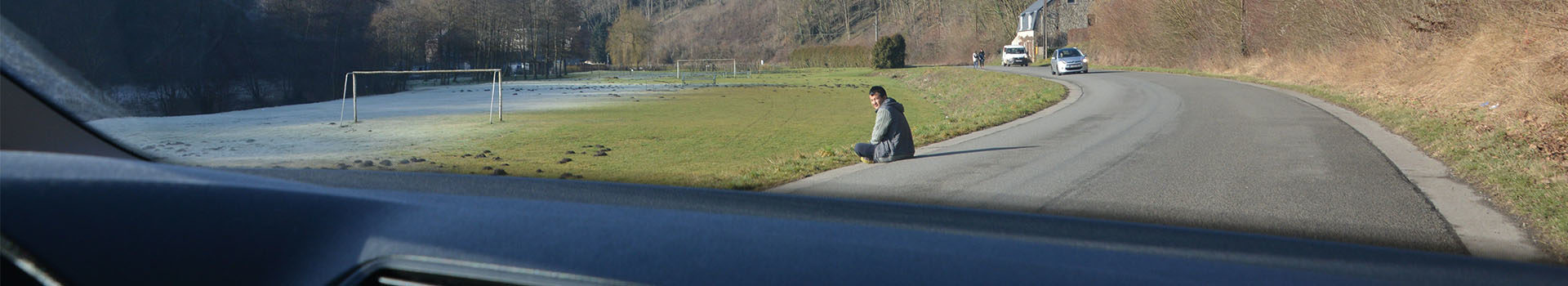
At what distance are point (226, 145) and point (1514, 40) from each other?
50.8 feet

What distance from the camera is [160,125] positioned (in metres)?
3.49

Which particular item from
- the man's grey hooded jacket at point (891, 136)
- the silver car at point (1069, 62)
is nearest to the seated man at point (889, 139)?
the man's grey hooded jacket at point (891, 136)

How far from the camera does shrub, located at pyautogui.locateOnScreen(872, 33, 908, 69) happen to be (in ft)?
287

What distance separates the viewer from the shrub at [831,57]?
10256 centimetres

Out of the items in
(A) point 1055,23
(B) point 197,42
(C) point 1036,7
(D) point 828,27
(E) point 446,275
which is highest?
(D) point 828,27

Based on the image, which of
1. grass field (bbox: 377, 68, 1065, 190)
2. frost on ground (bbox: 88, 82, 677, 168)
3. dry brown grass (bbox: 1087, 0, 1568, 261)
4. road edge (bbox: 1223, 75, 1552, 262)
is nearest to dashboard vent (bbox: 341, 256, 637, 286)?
frost on ground (bbox: 88, 82, 677, 168)

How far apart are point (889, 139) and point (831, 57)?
9751 centimetres

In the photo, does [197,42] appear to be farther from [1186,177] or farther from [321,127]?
[321,127]

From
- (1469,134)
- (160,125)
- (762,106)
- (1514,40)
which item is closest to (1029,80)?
(762,106)

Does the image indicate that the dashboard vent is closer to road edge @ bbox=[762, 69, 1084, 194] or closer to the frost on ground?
the frost on ground

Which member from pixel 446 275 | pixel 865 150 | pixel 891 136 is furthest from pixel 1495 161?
pixel 446 275

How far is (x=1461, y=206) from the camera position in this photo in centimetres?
692

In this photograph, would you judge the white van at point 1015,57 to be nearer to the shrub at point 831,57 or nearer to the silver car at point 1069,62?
the silver car at point 1069,62

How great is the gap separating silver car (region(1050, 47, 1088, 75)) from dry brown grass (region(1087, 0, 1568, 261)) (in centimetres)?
532
